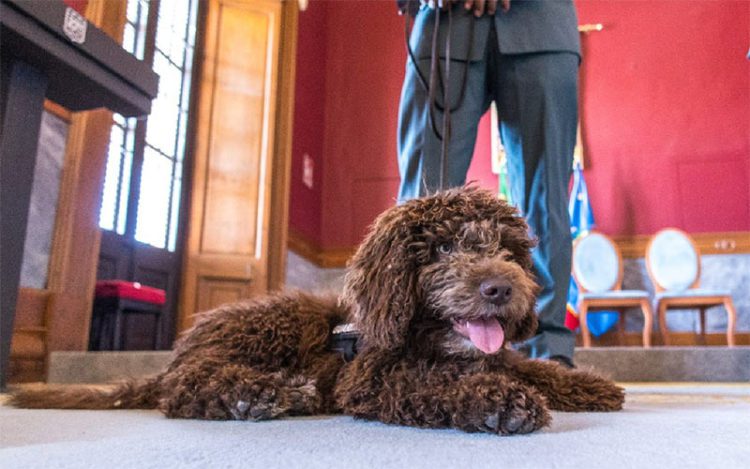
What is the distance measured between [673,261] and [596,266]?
818 mm

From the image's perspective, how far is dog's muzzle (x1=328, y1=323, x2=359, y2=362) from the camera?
65.3 inches

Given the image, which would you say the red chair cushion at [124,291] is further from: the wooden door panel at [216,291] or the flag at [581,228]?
the flag at [581,228]

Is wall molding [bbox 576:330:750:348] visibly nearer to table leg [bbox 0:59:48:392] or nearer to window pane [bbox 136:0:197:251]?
window pane [bbox 136:0:197:251]

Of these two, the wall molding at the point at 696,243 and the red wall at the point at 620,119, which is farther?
the red wall at the point at 620,119

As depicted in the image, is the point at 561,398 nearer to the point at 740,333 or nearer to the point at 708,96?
the point at 740,333

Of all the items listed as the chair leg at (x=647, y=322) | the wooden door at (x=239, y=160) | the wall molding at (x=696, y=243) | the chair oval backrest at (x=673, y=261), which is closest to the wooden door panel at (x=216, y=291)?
the wooden door at (x=239, y=160)

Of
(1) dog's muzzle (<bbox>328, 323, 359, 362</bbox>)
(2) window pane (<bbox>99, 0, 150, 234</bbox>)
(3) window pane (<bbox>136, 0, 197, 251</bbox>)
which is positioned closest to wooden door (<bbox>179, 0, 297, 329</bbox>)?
(3) window pane (<bbox>136, 0, 197, 251</bbox>)

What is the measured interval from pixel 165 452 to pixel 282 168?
5739 mm

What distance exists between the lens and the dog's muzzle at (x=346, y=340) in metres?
1.66

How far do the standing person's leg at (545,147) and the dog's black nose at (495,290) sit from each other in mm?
889

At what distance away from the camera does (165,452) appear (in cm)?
103

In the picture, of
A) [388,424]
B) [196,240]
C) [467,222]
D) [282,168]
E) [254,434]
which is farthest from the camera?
[282,168]

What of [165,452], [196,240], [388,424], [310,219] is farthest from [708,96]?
[165,452]

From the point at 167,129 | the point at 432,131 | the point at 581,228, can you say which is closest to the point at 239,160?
the point at 167,129
